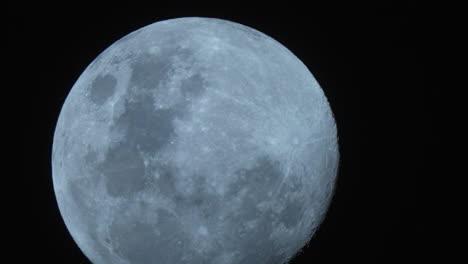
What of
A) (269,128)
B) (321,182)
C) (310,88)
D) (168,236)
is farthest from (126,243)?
(310,88)

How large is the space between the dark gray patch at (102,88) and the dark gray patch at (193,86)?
0.59 m

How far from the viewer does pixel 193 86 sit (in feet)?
10.9

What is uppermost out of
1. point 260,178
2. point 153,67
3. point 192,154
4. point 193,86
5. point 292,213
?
point 153,67

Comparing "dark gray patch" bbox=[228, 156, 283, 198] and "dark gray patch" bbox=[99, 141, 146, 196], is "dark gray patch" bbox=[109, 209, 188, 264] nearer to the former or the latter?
"dark gray patch" bbox=[99, 141, 146, 196]

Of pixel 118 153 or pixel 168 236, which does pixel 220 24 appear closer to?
pixel 118 153

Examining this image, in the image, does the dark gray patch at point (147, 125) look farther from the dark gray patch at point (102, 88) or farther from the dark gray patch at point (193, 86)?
the dark gray patch at point (102, 88)

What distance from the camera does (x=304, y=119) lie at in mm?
3533

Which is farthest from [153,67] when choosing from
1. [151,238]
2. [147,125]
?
[151,238]

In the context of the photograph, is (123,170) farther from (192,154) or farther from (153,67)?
(153,67)

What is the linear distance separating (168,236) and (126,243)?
357mm

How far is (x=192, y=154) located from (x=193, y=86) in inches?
20.7

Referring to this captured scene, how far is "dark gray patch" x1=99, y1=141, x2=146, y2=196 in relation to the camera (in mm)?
3211

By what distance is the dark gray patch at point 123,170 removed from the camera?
3211mm

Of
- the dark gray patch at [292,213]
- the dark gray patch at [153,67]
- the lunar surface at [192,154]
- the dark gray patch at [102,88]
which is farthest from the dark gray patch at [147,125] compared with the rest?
the dark gray patch at [292,213]
